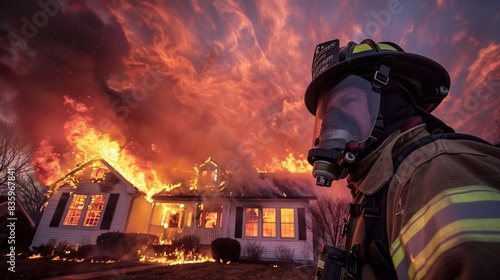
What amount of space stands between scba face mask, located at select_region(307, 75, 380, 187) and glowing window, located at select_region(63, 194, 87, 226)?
21552 millimetres

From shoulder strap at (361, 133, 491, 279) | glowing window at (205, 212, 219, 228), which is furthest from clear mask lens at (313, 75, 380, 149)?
glowing window at (205, 212, 219, 228)

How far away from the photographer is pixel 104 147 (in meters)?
19.7

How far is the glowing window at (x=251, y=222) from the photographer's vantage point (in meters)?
16.0

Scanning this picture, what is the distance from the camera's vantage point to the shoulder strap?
3.73 feet

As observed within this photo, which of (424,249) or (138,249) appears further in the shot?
(138,249)

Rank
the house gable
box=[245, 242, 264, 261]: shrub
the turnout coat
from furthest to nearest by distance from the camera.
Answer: the house gable < box=[245, 242, 264, 261]: shrub < the turnout coat

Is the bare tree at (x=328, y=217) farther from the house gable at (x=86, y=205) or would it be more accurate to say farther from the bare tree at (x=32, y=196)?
the bare tree at (x=32, y=196)

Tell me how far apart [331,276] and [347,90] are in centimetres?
149

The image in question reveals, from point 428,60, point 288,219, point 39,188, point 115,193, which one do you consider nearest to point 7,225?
point 115,193

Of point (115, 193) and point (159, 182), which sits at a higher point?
point (159, 182)

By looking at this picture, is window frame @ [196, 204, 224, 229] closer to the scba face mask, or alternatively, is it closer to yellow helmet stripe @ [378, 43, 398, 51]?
the scba face mask

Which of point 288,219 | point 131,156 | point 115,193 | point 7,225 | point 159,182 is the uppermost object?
point 131,156

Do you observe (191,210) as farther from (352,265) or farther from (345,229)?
(352,265)

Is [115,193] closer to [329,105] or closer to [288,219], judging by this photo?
[288,219]
